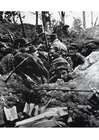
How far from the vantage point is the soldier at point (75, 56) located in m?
3.50

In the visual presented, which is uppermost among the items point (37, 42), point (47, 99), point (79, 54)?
point (37, 42)

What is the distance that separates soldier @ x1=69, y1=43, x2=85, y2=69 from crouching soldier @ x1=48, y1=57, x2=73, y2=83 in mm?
111

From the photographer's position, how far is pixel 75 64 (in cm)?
350

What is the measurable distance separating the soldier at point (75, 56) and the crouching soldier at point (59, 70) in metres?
0.11

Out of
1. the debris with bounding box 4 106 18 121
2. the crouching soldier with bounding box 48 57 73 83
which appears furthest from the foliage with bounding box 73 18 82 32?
the debris with bounding box 4 106 18 121

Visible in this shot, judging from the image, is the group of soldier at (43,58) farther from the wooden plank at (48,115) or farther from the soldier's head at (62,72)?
the wooden plank at (48,115)

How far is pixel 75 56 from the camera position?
3.53 metres

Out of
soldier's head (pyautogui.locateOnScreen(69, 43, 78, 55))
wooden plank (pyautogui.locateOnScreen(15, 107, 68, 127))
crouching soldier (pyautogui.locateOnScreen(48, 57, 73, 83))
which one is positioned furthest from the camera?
soldier's head (pyautogui.locateOnScreen(69, 43, 78, 55))

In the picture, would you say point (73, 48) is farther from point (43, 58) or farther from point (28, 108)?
point (28, 108)

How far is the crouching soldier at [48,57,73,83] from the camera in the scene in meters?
3.44

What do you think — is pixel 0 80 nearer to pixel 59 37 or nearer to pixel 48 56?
pixel 48 56

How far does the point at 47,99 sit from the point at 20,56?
851 mm

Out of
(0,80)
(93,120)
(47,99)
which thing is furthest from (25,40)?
(93,120)

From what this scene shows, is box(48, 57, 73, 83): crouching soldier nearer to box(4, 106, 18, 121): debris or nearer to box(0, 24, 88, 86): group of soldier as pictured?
box(0, 24, 88, 86): group of soldier
